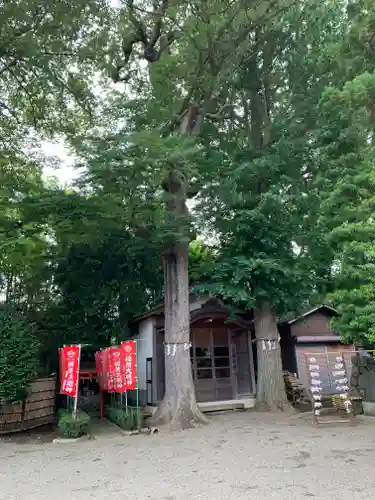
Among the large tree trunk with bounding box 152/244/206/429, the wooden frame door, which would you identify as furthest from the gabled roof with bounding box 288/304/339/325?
the large tree trunk with bounding box 152/244/206/429

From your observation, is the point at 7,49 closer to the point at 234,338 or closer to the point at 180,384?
the point at 180,384

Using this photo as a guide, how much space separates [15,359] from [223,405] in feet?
23.3

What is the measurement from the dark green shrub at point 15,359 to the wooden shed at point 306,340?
9634 millimetres

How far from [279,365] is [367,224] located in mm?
5962

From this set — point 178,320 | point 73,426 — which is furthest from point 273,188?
point 73,426

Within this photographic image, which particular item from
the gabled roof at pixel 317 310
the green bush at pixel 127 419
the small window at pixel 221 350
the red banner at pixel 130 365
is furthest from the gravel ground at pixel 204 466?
the gabled roof at pixel 317 310

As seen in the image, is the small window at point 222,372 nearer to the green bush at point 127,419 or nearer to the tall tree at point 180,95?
the tall tree at point 180,95

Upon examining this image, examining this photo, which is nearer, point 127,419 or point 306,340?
point 127,419

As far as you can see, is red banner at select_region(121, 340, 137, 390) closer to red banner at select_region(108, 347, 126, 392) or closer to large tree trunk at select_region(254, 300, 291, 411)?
red banner at select_region(108, 347, 126, 392)

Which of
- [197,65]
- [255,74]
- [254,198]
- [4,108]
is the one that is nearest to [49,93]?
[4,108]

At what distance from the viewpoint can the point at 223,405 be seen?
13.8m

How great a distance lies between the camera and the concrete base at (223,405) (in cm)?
1349

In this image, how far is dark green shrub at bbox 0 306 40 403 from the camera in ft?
32.8

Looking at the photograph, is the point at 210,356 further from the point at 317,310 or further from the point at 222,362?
the point at 317,310
